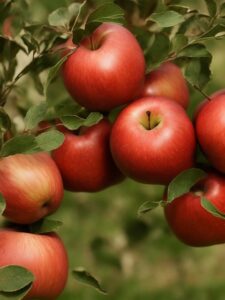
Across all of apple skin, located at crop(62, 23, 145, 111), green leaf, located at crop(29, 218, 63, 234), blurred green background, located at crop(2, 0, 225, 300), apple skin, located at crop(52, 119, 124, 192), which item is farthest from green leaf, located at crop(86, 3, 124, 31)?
blurred green background, located at crop(2, 0, 225, 300)

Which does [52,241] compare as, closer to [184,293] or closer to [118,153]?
[118,153]

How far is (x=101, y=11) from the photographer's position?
0.89 metres

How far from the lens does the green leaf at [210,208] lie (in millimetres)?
844

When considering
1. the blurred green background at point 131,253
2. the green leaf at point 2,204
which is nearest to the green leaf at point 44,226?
the green leaf at point 2,204

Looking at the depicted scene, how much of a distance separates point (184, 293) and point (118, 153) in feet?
2.47

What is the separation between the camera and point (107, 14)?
895 mm

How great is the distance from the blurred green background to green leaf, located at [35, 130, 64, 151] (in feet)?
1.78

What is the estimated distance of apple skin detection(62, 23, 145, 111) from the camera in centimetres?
91

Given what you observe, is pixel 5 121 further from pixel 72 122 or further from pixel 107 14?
pixel 107 14

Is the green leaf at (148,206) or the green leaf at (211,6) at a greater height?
the green leaf at (211,6)

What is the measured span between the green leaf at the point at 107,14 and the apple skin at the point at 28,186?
19 centimetres

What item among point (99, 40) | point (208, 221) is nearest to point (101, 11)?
point (99, 40)

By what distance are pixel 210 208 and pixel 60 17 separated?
0.32 metres

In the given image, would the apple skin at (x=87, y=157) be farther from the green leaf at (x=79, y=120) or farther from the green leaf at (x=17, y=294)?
the green leaf at (x=17, y=294)
